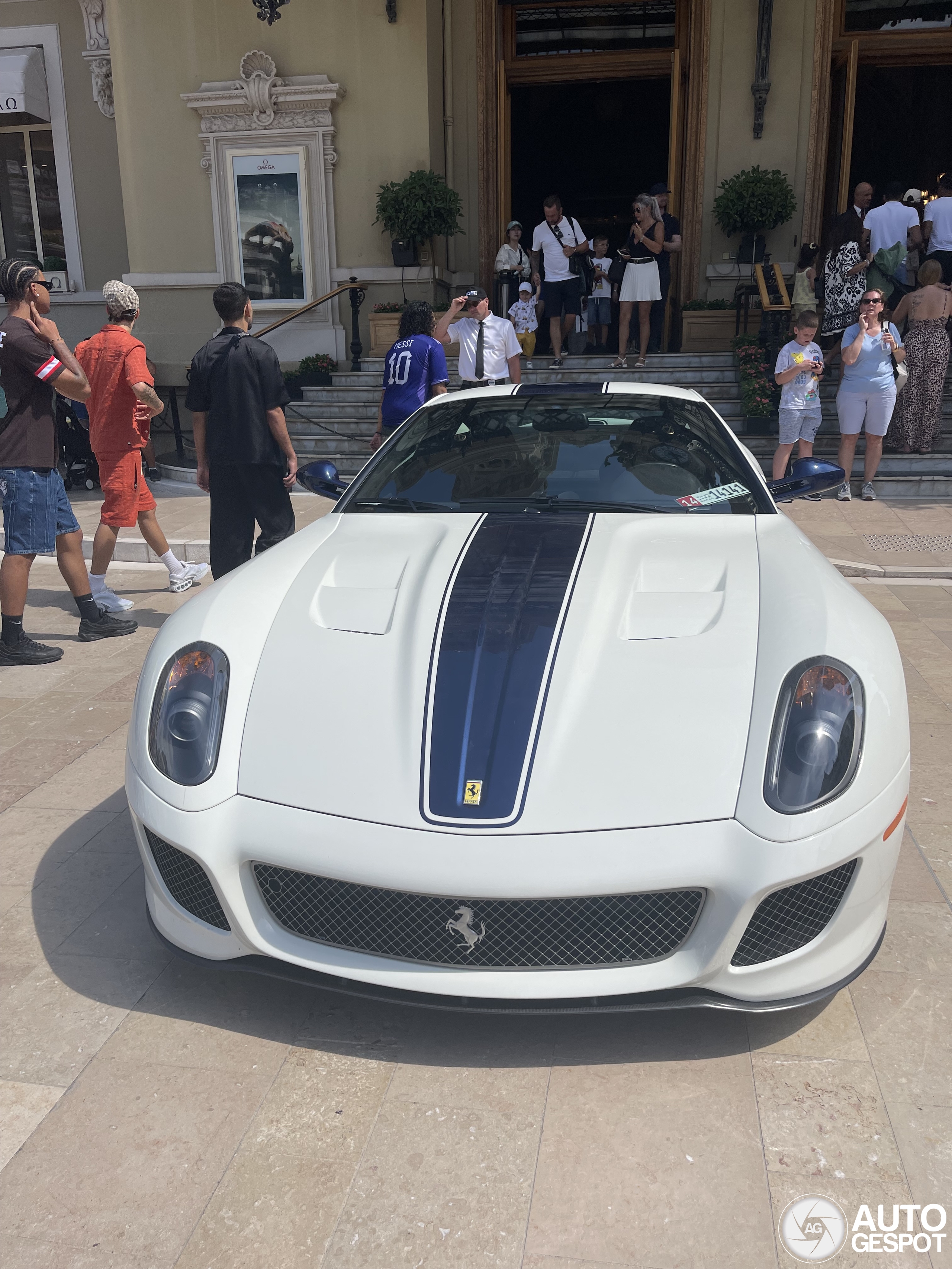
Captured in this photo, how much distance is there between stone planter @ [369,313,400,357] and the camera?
12.4m

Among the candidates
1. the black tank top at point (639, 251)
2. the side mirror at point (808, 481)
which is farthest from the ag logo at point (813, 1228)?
the black tank top at point (639, 251)

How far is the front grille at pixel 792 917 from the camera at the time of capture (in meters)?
2.27

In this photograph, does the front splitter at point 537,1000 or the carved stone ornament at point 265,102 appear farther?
the carved stone ornament at point 265,102

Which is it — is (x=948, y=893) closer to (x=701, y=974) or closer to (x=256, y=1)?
(x=701, y=974)

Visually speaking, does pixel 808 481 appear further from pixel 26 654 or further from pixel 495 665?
pixel 26 654

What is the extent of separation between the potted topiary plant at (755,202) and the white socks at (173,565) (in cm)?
875

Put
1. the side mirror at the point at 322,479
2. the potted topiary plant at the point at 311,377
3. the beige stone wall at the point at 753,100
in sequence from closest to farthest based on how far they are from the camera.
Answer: the side mirror at the point at 322,479 → the potted topiary plant at the point at 311,377 → the beige stone wall at the point at 753,100

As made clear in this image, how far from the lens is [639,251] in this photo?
11.3 m

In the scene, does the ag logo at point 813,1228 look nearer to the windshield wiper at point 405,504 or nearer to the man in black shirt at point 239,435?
the windshield wiper at point 405,504

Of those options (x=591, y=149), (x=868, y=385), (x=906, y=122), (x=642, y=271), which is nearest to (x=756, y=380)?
(x=868, y=385)

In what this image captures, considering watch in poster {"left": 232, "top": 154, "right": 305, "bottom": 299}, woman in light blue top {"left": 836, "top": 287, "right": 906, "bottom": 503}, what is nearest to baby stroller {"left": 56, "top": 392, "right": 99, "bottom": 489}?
watch in poster {"left": 232, "top": 154, "right": 305, "bottom": 299}

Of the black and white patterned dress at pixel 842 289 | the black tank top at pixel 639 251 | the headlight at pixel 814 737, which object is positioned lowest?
the headlight at pixel 814 737

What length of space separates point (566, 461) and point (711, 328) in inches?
374

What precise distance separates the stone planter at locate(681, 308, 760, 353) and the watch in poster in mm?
4844
